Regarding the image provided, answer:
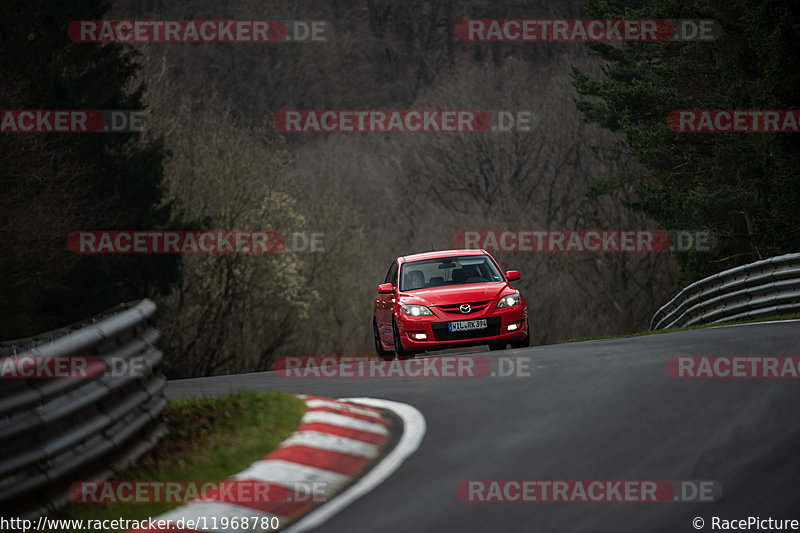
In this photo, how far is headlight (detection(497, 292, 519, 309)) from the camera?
16.1m

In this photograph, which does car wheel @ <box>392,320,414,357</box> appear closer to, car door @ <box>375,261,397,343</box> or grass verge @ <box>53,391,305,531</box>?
car door @ <box>375,261,397,343</box>

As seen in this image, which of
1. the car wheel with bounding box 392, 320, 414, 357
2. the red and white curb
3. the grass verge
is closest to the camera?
the red and white curb

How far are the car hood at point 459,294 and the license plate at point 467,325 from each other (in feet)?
1.01

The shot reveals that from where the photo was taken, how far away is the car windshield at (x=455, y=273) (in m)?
17.0

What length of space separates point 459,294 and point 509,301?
747 mm

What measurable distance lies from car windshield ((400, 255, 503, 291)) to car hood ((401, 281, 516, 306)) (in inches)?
16.7

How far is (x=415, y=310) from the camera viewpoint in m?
16.1

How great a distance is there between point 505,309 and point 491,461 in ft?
29.1

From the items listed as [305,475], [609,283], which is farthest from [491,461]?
[609,283]

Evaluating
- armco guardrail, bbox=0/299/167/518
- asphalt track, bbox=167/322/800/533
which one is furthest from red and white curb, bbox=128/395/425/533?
armco guardrail, bbox=0/299/167/518

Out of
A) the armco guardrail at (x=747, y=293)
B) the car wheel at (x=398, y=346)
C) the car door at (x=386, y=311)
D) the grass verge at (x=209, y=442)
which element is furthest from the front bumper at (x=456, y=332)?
the armco guardrail at (x=747, y=293)

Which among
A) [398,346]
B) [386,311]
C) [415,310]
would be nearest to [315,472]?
[415,310]

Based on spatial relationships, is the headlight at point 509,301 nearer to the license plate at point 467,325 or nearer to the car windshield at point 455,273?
the license plate at point 467,325

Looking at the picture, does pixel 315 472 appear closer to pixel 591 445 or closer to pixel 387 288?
pixel 591 445
